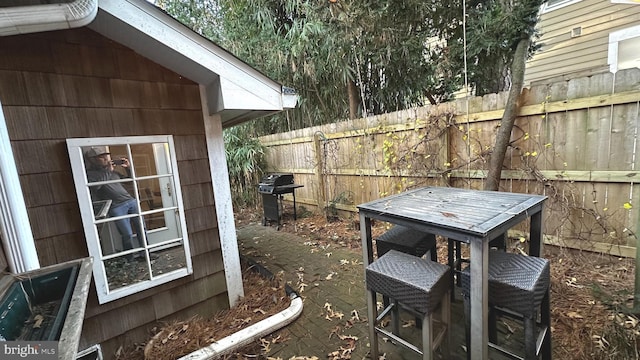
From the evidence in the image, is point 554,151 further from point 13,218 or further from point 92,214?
point 13,218

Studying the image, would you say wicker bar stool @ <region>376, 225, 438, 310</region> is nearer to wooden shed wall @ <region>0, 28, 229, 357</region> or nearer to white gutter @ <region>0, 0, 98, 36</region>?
wooden shed wall @ <region>0, 28, 229, 357</region>

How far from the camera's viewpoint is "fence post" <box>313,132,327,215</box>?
17.7 feet

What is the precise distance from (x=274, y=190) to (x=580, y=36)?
635cm

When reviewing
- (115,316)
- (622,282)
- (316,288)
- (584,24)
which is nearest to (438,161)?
(622,282)

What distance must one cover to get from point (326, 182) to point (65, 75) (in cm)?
415

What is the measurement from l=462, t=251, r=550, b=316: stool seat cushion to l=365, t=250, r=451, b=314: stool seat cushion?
161 millimetres

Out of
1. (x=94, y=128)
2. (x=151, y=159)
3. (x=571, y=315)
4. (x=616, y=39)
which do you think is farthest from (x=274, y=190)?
(x=616, y=39)

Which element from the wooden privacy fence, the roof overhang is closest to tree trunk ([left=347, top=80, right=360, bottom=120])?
the wooden privacy fence

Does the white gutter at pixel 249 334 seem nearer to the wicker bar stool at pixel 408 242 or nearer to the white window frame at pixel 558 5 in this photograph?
the wicker bar stool at pixel 408 242

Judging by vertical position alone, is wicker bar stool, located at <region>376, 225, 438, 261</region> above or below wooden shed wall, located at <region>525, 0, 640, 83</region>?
below

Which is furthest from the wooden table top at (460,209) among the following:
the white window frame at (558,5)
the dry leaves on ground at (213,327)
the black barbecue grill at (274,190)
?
the white window frame at (558,5)

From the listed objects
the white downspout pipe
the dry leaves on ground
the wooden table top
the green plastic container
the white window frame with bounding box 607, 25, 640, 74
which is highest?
the white window frame with bounding box 607, 25, 640, 74

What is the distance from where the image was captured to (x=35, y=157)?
A: 1.79m

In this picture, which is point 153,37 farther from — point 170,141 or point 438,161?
point 438,161
